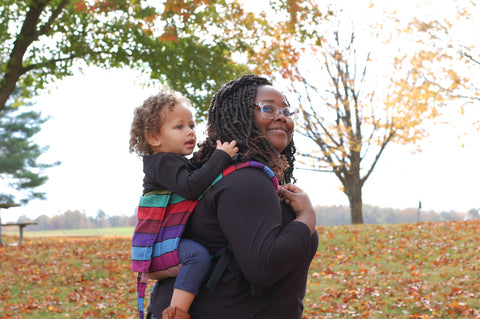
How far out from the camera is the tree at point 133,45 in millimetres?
14594

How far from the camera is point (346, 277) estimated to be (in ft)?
33.9

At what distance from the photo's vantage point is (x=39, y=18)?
14.0m

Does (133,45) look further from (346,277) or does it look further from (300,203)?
(300,203)

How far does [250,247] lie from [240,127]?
2.04 feet

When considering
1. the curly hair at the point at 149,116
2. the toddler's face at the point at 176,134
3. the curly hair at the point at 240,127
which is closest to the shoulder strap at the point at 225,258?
the curly hair at the point at 240,127

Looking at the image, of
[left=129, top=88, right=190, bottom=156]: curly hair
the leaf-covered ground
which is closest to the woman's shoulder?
[left=129, top=88, right=190, bottom=156]: curly hair

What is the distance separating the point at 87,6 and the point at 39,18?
172 cm

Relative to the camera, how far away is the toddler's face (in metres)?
2.51

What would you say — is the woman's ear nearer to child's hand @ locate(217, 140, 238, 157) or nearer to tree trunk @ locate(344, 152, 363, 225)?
child's hand @ locate(217, 140, 238, 157)

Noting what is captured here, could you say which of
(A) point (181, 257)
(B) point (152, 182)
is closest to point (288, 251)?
(A) point (181, 257)

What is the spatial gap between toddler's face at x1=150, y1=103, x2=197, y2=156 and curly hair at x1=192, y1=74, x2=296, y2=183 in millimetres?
101

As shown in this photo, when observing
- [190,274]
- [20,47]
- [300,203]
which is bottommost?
[190,274]

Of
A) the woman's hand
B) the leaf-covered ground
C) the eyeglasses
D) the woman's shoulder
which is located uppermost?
the eyeglasses

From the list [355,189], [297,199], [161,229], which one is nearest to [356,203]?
[355,189]
